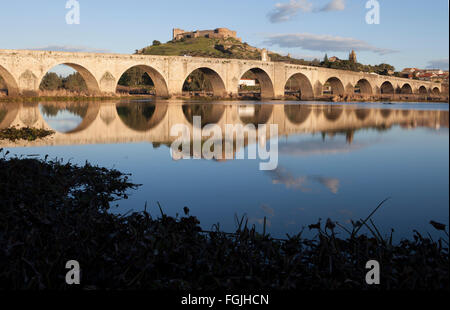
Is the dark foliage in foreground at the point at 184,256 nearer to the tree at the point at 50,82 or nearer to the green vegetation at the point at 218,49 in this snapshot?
the tree at the point at 50,82

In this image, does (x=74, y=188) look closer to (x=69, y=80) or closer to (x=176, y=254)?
(x=176, y=254)

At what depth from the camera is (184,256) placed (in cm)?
280

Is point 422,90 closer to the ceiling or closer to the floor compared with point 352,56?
closer to the floor

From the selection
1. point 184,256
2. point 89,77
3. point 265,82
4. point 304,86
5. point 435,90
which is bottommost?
point 184,256

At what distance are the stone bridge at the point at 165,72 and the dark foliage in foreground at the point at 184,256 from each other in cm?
3432

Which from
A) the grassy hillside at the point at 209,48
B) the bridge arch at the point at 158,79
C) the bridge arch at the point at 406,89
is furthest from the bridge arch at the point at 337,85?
the grassy hillside at the point at 209,48

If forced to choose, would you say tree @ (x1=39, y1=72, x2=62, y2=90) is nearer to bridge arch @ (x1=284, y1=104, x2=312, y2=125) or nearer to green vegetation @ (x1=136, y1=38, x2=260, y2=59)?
green vegetation @ (x1=136, y1=38, x2=260, y2=59)

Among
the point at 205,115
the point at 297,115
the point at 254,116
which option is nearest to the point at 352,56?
the point at 297,115

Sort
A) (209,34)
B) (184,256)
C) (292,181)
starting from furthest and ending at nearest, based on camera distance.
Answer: (209,34), (292,181), (184,256)

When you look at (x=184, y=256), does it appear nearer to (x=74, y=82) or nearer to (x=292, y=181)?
(x=292, y=181)

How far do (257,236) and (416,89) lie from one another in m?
108

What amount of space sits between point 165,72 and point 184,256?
4134 centimetres

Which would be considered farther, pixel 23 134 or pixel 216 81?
pixel 216 81

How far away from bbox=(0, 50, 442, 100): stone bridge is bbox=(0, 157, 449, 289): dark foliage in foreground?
34.3 m
